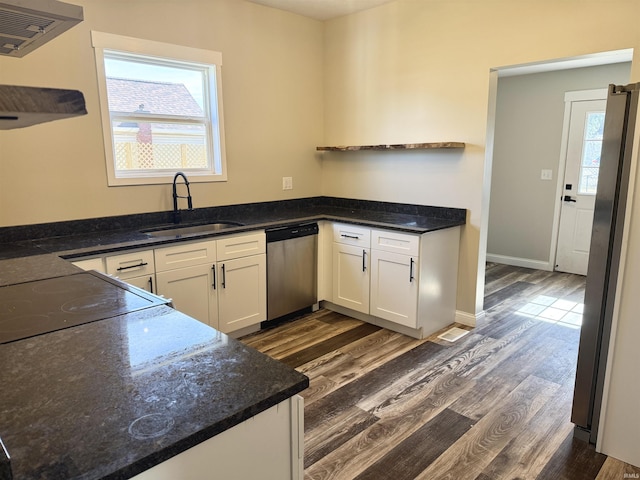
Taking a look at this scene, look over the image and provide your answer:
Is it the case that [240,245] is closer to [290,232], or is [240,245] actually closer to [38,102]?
[290,232]

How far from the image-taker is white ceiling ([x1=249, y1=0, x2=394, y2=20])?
3654mm

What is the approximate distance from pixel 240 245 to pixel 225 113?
46.9 inches

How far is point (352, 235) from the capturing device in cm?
360

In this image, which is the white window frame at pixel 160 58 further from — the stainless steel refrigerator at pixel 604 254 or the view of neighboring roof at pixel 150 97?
the stainless steel refrigerator at pixel 604 254

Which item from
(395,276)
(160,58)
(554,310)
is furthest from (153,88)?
(554,310)

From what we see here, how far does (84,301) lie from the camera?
1.56 metres

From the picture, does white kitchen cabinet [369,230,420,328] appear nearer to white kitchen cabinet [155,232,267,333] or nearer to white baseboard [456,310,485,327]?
white baseboard [456,310,485,327]

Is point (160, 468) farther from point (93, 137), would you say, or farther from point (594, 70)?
point (594, 70)

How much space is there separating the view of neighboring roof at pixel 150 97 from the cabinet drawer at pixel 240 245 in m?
1.15

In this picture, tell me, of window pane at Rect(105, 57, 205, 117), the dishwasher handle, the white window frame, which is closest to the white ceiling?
the white window frame

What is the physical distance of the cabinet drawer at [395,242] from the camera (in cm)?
316

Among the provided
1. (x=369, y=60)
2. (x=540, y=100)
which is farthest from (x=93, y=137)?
(x=540, y=100)

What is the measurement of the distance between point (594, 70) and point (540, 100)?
0.59m

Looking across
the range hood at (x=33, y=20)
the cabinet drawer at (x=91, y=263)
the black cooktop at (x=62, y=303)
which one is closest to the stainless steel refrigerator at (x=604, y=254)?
the black cooktop at (x=62, y=303)
